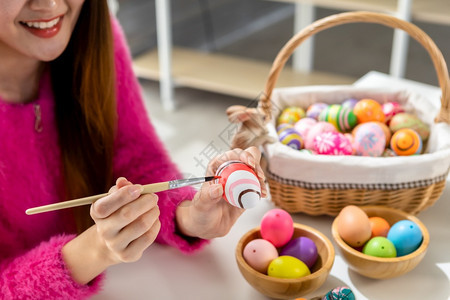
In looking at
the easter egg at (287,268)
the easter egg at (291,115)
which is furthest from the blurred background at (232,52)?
the easter egg at (287,268)

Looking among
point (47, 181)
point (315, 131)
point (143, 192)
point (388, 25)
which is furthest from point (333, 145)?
point (47, 181)

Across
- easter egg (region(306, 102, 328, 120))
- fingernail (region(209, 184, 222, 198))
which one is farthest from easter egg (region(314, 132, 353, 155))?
fingernail (region(209, 184, 222, 198))

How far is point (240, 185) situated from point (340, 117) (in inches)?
17.9

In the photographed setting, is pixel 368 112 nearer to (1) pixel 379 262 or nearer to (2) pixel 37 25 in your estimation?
(1) pixel 379 262

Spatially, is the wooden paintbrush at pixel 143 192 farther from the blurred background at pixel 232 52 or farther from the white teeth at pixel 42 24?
the blurred background at pixel 232 52

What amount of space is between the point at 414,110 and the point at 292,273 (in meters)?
0.54

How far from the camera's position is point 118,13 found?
11.7 ft

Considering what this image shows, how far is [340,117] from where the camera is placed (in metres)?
1.11

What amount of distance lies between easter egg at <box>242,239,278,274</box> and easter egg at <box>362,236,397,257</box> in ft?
0.51

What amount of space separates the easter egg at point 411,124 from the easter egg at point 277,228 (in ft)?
1.19

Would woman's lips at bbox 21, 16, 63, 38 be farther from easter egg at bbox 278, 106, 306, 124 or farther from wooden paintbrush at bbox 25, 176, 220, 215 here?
easter egg at bbox 278, 106, 306, 124

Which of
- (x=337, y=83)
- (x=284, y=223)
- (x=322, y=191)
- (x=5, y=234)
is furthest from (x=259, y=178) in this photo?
(x=337, y=83)

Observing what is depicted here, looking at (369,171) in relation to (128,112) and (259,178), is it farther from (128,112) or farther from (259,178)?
(128,112)

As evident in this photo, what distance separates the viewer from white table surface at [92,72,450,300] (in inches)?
32.7
